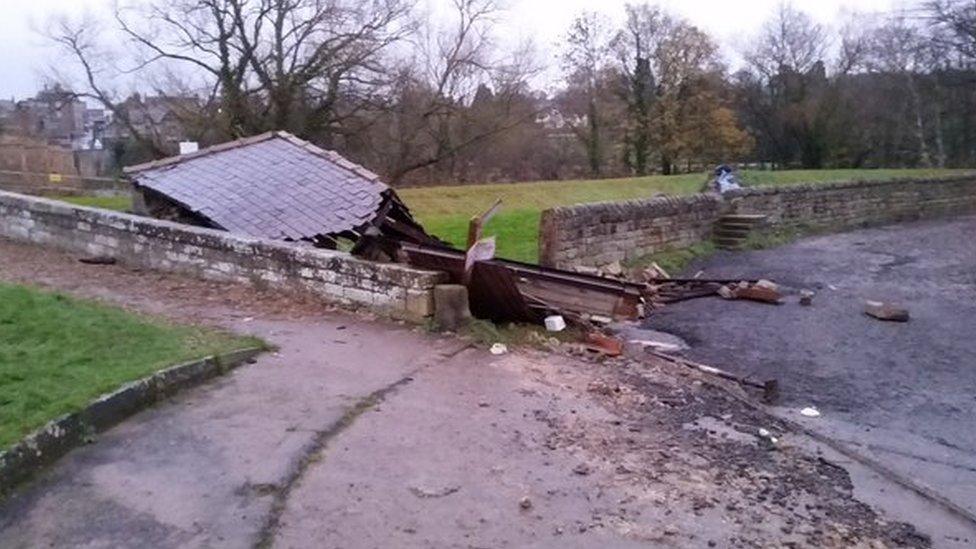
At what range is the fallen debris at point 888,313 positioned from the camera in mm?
11797

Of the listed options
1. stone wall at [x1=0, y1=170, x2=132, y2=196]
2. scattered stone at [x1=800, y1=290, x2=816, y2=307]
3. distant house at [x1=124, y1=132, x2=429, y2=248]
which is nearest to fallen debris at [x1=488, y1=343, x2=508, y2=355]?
distant house at [x1=124, y1=132, x2=429, y2=248]

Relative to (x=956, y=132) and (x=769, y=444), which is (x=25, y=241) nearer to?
(x=769, y=444)

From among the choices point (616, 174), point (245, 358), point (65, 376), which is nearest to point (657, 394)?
point (245, 358)

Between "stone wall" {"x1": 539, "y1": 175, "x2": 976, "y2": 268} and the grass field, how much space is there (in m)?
1.37

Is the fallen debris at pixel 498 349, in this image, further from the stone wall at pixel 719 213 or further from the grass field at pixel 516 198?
the grass field at pixel 516 198

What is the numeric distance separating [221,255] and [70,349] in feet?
11.9

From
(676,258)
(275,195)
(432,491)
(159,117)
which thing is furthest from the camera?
(159,117)

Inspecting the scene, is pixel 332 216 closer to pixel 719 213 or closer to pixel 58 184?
pixel 719 213

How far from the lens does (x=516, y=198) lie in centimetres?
2822

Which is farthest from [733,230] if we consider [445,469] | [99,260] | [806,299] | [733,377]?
[445,469]

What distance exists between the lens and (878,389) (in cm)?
852

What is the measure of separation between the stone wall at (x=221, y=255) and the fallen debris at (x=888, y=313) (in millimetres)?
6549

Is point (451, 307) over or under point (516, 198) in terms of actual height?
under

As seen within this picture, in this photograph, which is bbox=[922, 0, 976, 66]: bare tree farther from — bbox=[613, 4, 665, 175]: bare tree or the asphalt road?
the asphalt road
